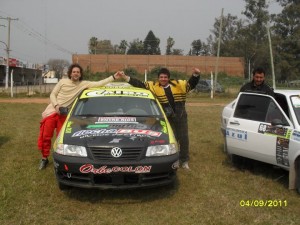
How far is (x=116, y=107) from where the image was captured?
21.7ft

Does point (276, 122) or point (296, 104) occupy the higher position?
point (296, 104)

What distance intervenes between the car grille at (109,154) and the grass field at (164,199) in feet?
2.14

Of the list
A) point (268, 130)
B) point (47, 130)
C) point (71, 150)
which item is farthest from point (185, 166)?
point (71, 150)

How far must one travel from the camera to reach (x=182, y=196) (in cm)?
577

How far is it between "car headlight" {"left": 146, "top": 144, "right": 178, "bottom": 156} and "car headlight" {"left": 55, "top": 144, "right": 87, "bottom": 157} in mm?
829

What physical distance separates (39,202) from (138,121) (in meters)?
1.81

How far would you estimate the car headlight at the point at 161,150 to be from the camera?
5.28 m

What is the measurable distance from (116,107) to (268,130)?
242 cm

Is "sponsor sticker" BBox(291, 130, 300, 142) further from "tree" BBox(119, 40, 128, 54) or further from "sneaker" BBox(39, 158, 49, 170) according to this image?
"tree" BBox(119, 40, 128, 54)

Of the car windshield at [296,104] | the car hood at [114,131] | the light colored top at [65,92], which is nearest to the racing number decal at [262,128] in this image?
the car windshield at [296,104]

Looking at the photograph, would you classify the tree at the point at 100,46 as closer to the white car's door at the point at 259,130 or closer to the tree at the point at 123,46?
the tree at the point at 123,46

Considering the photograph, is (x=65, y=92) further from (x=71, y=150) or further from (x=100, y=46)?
(x=100, y=46)
